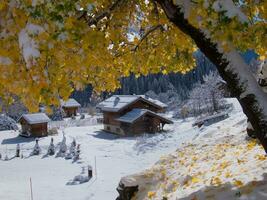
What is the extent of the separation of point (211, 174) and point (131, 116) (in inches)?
1591

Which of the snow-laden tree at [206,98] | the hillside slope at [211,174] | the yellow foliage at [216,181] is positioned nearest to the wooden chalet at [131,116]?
the snow-laden tree at [206,98]

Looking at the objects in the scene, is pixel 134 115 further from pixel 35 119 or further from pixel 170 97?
pixel 170 97

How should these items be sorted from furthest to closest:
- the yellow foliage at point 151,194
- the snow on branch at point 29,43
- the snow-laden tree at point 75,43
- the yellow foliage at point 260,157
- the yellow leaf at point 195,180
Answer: the yellow foliage at point 151,194
the yellow leaf at point 195,180
the yellow foliage at point 260,157
the snow-laden tree at point 75,43
the snow on branch at point 29,43

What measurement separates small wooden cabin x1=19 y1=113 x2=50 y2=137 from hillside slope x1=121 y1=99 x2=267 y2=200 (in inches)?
1585

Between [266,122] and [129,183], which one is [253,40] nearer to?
[266,122]

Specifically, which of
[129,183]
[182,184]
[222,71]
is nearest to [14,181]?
[129,183]

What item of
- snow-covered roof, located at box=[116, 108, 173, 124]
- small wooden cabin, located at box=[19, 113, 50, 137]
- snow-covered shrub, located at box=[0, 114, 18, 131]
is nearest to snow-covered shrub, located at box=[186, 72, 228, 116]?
snow-covered roof, located at box=[116, 108, 173, 124]

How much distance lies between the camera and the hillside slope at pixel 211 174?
6.51m

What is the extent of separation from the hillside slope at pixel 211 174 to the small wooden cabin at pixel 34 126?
40.3 m

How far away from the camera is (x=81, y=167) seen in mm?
26312

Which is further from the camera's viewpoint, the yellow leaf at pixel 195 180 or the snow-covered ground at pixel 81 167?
the snow-covered ground at pixel 81 167

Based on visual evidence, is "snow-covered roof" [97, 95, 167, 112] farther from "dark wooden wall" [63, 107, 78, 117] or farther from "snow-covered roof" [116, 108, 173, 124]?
"dark wooden wall" [63, 107, 78, 117]

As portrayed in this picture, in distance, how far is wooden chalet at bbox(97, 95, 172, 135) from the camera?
4828 centimetres

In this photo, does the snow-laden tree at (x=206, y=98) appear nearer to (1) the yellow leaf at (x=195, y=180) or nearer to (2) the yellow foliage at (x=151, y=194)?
(2) the yellow foliage at (x=151, y=194)
